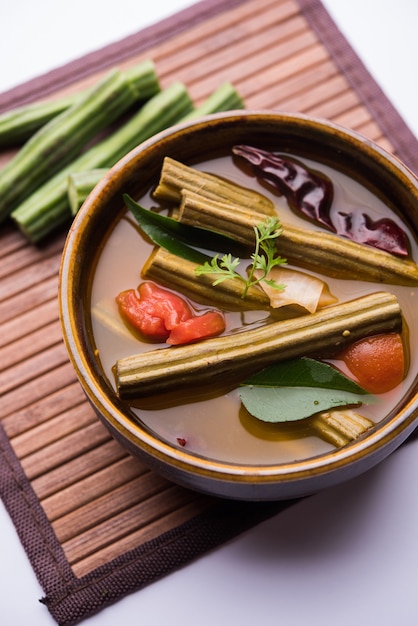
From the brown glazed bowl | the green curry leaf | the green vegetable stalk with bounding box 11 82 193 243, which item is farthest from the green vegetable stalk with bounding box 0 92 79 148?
the green curry leaf

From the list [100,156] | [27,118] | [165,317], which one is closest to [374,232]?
[165,317]

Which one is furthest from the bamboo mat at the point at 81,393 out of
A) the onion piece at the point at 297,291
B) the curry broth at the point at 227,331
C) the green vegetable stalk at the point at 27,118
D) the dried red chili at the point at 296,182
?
the onion piece at the point at 297,291

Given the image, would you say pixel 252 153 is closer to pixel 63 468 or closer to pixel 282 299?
pixel 282 299

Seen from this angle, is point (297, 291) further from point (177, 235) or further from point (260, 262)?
point (177, 235)

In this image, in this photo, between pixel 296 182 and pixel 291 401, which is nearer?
pixel 291 401

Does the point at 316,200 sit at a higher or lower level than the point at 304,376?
higher

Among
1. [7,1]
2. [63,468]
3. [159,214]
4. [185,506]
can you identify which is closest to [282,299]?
[159,214]
